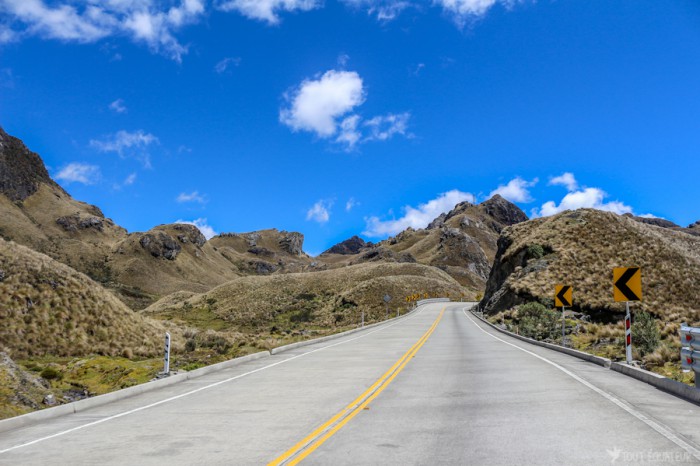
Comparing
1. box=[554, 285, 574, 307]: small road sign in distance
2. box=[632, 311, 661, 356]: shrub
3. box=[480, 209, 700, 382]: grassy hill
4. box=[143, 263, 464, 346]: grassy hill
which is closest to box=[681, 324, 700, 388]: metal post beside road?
box=[632, 311, 661, 356]: shrub

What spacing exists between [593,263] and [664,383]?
148 ft

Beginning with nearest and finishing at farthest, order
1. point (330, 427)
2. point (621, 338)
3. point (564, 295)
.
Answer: point (330, 427) → point (621, 338) → point (564, 295)

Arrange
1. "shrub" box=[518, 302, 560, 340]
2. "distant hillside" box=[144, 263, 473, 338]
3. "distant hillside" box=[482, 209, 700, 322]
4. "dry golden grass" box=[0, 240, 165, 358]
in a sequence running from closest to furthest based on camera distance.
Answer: "dry golden grass" box=[0, 240, 165, 358], "shrub" box=[518, 302, 560, 340], "distant hillside" box=[482, 209, 700, 322], "distant hillside" box=[144, 263, 473, 338]

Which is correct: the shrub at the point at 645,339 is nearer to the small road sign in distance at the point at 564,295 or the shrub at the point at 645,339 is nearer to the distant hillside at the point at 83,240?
the small road sign in distance at the point at 564,295

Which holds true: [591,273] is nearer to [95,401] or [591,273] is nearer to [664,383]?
[664,383]

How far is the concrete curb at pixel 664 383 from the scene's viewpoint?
32.1 feet

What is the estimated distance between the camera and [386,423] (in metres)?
8.04

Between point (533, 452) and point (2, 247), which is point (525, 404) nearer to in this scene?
point (533, 452)

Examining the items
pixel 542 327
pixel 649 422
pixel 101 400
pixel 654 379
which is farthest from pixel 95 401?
pixel 542 327

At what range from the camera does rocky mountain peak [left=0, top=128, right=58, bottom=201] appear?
164 meters

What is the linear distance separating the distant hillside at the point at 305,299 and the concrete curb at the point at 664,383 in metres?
59.5

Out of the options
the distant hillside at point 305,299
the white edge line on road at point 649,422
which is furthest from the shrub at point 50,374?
the distant hillside at point 305,299

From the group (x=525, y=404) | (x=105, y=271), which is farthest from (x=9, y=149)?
(x=525, y=404)

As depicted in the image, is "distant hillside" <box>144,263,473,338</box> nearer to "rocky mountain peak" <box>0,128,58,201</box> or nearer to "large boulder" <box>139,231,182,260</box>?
"large boulder" <box>139,231,182,260</box>
